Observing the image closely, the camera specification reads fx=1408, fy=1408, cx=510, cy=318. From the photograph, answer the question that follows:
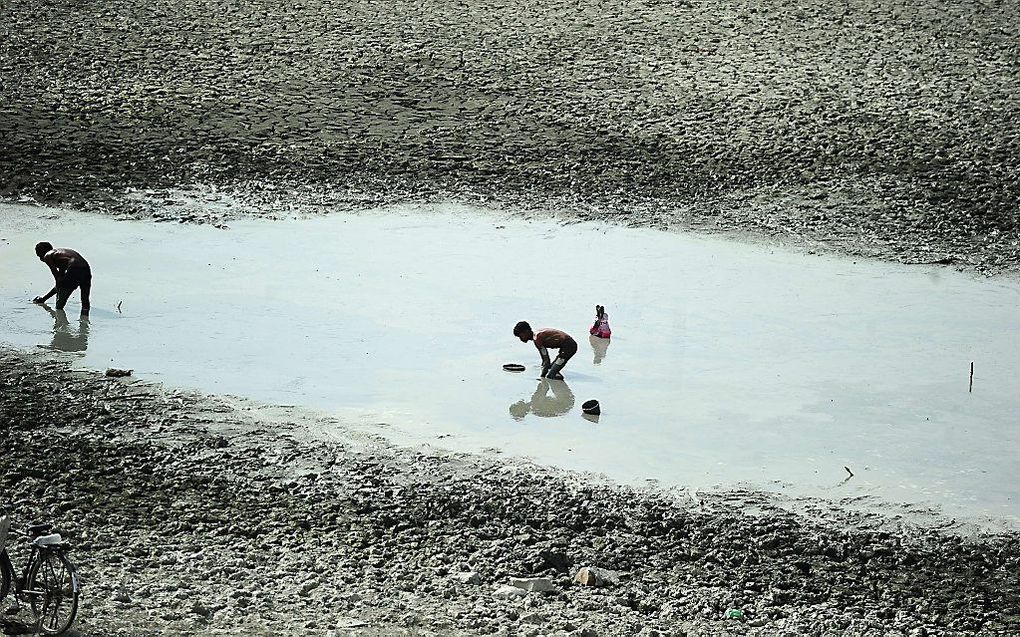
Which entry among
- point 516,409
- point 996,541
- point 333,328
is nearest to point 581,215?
point 333,328

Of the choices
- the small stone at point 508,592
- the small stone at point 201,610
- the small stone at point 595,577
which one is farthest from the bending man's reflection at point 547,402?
the small stone at point 201,610

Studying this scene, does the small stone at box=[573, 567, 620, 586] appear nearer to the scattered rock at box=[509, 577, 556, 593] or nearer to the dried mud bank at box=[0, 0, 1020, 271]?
the scattered rock at box=[509, 577, 556, 593]

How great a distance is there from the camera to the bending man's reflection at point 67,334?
39.0 ft

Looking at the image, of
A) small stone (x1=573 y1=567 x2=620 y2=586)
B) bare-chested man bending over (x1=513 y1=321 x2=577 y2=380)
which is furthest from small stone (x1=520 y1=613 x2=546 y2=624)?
bare-chested man bending over (x1=513 y1=321 x2=577 y2=380)

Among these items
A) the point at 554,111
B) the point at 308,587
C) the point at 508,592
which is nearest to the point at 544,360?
the point at 508,592

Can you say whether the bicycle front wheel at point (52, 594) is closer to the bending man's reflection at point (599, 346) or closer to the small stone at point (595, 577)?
the small stone at point (595, 577)

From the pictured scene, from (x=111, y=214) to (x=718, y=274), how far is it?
707 cm

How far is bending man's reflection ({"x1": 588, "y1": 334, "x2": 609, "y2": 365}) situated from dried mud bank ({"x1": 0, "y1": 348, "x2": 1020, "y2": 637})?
98.5 inches

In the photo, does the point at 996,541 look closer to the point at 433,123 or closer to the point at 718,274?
the point at 718,274

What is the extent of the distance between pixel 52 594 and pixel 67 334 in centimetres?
588

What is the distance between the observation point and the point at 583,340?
12.2 m

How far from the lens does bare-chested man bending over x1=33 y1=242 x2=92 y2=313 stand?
1262 cm

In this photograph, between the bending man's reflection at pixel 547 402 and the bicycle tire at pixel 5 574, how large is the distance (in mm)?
4493

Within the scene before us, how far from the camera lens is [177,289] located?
13.5 m
